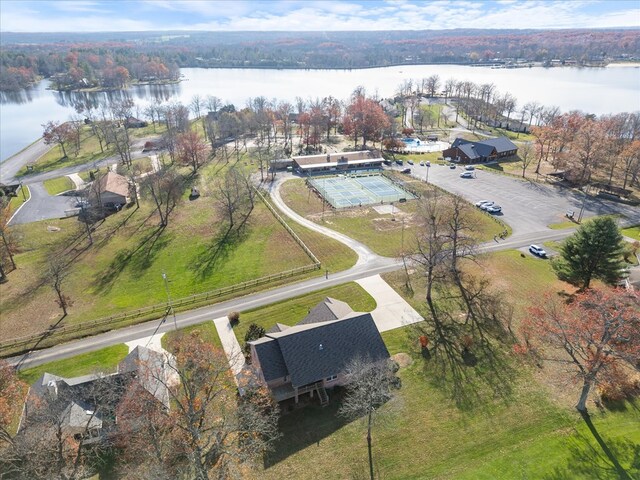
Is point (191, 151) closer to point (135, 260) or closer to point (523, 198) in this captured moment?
point (135, 260)

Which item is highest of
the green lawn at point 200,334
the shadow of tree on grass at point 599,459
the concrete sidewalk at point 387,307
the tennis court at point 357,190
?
the shadow of tree on grass at point 599,459

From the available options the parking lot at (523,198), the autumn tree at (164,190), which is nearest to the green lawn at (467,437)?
the parking lot at (523,198)

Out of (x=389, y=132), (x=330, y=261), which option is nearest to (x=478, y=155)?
(x=389, y=132)

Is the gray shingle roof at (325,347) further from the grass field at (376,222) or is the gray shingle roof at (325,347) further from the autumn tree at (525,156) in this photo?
the autumn tree at (525,156)

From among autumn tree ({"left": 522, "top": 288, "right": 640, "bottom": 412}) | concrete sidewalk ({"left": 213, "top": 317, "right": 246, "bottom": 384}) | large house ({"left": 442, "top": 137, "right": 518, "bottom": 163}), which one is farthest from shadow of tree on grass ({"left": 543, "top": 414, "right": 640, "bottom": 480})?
large house ({"left": 442, "top": 137, "right": 518, "bottom": 163})

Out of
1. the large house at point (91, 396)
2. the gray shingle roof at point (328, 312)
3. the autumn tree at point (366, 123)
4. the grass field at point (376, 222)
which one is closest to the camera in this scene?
the large house at point (91, 396)

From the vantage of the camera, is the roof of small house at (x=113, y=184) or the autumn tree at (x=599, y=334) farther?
the roof of small house at (x=113, y=184)

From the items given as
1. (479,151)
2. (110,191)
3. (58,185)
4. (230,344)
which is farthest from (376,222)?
(58,185)
